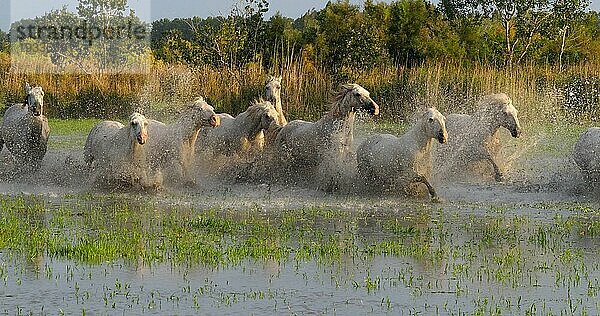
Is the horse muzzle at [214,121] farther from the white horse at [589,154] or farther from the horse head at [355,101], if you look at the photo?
the white horse at [589,154]

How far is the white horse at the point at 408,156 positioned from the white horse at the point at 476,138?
2241 mm

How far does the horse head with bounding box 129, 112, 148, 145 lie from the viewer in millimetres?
14805

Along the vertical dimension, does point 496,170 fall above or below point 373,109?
below

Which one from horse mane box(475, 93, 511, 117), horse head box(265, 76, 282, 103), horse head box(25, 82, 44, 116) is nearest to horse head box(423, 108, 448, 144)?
horse mane box(475, 93, 511, 117)

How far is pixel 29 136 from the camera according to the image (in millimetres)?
17344

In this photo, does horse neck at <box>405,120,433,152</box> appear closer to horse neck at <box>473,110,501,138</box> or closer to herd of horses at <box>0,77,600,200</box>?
herd of horses at <box>0,77,600,200</box>

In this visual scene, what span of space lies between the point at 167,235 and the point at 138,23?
4528 centimetres

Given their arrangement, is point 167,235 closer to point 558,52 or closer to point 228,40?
point 228,40

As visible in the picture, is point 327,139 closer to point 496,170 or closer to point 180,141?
point 180,141

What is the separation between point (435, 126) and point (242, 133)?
3582 millimetres

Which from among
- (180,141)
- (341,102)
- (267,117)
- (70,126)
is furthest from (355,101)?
(70,126)

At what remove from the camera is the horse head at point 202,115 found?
16094 millimetres

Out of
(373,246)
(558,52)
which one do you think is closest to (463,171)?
(373,246)

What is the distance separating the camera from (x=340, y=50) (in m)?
36.7
